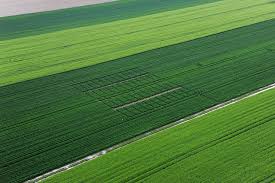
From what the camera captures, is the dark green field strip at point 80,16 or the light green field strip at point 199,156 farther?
the dark green field strip at point 80,16

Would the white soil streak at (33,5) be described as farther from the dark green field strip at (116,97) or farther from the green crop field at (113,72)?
the dark green field strip at (116,97)

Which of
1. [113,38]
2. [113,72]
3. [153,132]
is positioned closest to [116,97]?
[113,72]

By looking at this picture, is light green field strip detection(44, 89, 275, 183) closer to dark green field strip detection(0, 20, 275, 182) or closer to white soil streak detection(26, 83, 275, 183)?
white soil streak detection(26, 83, 275, 183)

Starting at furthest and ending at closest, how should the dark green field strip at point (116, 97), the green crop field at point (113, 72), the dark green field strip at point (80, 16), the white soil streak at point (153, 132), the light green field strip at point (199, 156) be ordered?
the dark green field strip at point (80, 16)
the green crop field at point (113, 72)
the dark green field strip at point (116, 97)
the white soil streak at point (153, 132)
the light green field strip at point (199, 156)

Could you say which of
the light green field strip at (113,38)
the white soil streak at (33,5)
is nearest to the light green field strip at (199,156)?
the light green field strip at (113,38)

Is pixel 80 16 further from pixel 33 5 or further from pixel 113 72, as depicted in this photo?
pixel 113 72

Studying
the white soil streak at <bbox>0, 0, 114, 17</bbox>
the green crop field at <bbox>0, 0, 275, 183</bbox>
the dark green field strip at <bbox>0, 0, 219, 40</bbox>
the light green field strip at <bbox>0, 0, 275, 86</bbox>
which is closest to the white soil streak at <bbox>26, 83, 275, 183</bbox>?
the green crop field at <bbox>0, 0, 275, 183</bbox>
